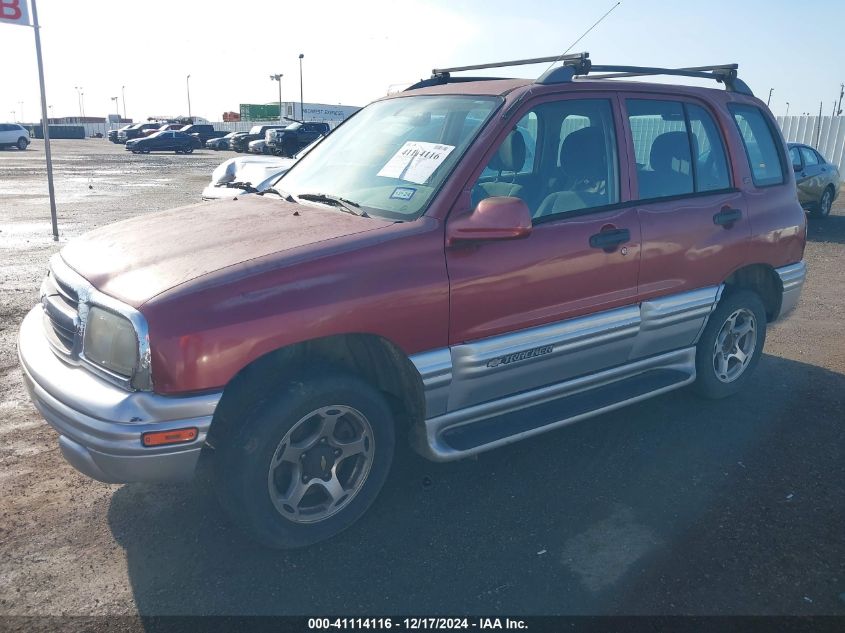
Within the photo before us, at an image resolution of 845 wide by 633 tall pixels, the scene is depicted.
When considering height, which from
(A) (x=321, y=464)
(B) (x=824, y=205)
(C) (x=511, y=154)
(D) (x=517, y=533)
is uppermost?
(C) (x=511, y=154)

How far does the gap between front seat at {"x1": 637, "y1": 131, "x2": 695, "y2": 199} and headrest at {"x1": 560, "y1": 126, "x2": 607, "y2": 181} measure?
304 mm

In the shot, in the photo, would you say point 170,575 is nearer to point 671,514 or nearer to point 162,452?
point 162,452

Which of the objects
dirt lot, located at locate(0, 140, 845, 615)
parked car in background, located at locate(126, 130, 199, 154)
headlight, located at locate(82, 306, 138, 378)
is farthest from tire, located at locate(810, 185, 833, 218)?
parked car in background, located at locate(126, 130, 199, 154)

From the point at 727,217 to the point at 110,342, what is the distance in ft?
11.8

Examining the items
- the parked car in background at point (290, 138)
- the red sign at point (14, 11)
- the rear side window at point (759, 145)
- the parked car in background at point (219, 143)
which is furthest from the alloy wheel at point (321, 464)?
the parked car in background at point (219, 143)

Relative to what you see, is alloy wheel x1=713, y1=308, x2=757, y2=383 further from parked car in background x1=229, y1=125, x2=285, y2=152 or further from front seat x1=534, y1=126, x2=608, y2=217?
parked car in background x1=229, y1=125, x2=285, y2=152

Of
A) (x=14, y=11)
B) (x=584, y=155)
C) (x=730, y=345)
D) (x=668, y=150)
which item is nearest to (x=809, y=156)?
(x=730, y=345)

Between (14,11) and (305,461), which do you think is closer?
(305,461)

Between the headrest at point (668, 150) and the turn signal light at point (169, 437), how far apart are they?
305cm

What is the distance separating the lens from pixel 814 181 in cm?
1370

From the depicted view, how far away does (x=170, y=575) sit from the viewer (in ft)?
9.80

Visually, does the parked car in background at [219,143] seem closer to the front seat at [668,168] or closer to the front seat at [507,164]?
the front seat at [668,168]

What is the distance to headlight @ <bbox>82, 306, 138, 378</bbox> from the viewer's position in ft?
8.91

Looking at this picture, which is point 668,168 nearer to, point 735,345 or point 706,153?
point 706,153
